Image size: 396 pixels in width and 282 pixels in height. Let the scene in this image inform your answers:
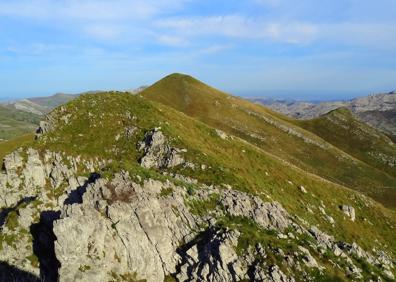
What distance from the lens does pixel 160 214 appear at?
43.2 meters

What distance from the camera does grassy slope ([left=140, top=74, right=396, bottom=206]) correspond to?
111 meters

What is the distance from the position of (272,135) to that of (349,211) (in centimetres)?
5687

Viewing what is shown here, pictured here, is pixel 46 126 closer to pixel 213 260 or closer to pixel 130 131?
pixel 130 131

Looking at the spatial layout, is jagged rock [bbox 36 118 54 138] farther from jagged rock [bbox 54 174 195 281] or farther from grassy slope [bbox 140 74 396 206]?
grassy slope [bbox 140 74 396 206]

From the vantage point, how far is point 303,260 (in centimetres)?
3872

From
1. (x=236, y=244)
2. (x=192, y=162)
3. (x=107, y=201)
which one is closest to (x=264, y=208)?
(x=236, y=244)

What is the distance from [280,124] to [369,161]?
3272 centimetres

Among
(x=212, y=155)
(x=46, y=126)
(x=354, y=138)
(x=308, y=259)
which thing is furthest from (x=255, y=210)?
(x=354, y=138)

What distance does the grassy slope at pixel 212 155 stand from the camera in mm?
61656

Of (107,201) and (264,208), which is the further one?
(264,208)

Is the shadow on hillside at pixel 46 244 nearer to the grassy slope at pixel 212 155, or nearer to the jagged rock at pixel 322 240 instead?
the grassy slope at pixel 212 155

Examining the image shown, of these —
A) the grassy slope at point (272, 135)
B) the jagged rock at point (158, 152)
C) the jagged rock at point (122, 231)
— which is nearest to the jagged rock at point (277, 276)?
the jagged rock at point (122, 231)

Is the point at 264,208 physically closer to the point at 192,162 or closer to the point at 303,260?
the point at 303,260

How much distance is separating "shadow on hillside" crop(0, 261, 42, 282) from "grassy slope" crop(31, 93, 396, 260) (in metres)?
20.8
